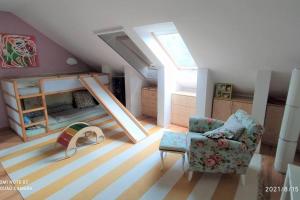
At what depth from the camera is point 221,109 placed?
3508 millimetres

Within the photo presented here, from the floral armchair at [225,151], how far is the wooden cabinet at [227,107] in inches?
44.9

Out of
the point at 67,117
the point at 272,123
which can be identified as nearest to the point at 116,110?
the point at 67,117

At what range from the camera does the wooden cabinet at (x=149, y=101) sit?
14.7 feet

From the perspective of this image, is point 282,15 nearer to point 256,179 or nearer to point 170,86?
point 256,179

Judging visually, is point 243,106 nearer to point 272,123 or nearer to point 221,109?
point 221,109

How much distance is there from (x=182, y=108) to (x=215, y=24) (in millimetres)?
2143

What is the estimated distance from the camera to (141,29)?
284 centimetres

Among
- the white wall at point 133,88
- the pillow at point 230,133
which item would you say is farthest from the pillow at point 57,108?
the pillow at point 230,133

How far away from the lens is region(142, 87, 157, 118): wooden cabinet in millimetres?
4484

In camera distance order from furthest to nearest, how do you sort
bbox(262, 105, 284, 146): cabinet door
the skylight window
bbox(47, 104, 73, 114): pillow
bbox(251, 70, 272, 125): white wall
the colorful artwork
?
bbox(47, 104, 73, 114): pillow → the colorful artwork → the skylight window → bbox(262, 105, 284, 146): cabinet door → bbox(251, 70, 272, 125): white wall

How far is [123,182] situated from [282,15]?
2.59 m

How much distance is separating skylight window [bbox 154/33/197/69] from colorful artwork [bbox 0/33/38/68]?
2.92 metres

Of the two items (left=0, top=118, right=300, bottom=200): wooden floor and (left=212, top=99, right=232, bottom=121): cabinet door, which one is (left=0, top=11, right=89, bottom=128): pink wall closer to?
(left=0, top=118, right=300, bottom=200): wooden floor

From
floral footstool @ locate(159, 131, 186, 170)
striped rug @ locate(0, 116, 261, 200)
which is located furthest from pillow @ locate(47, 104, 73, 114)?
floral footstool @ locate(159, 131, 186, 170)
